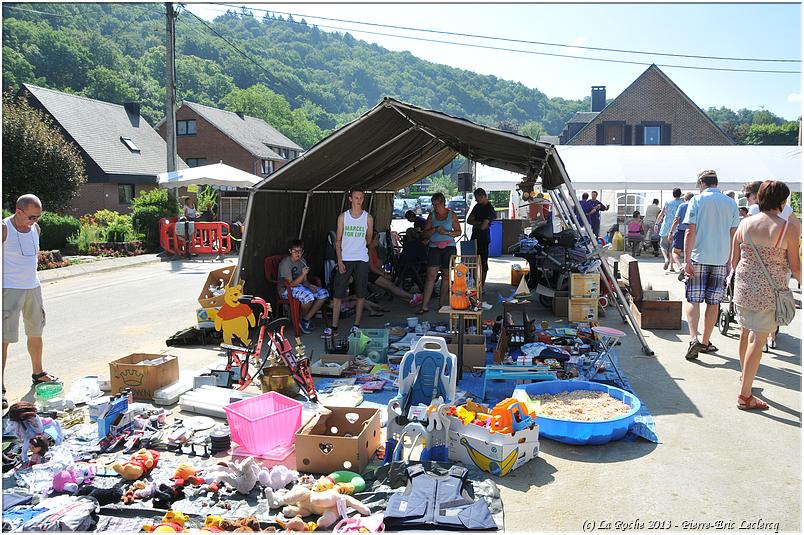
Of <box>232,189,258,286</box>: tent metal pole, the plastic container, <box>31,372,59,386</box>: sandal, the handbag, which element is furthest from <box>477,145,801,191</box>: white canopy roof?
the plastic container

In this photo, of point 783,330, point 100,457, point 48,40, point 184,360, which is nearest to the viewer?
point 100,457

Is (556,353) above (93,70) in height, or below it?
below

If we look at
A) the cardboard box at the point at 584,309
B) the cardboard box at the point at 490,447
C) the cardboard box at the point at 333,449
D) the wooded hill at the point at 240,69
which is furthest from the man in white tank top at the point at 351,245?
the wooded hill at the point at 240,69

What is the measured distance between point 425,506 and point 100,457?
2.67 metres

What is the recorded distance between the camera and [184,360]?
7.60m

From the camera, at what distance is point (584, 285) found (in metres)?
9.24

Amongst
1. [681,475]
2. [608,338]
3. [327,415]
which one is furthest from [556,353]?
[327,415]

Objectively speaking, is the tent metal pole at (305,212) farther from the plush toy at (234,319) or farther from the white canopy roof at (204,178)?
the white canopy roof at (204,178)

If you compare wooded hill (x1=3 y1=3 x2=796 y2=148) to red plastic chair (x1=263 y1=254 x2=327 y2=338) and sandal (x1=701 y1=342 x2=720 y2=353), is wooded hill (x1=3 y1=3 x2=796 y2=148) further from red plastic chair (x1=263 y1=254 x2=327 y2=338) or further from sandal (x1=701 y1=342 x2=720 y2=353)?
sandal (x1=701 y1=342 x2=720 y2=353)

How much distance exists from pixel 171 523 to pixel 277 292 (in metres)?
6.12

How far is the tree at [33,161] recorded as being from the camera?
787 inches

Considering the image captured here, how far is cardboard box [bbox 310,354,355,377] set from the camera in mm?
7008

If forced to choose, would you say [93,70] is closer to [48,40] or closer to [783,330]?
[48,40]

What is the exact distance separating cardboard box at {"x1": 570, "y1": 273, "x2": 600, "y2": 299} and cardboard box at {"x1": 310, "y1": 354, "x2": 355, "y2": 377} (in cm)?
368
